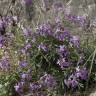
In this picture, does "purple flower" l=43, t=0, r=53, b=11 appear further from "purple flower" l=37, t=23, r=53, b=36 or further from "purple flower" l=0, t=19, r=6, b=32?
"purple flower" l=37, t=23, r=53, b=36

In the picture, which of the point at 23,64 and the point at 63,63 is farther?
the point at 23,64

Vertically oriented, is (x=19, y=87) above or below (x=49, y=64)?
below

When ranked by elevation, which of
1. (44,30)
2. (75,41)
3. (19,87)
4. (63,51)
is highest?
(44,30)

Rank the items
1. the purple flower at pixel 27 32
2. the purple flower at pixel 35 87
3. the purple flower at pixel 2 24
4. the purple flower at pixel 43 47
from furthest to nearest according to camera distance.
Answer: the purple flower at pixel 2 24 < the purple flower at pixel 27 32 < the purple flower at pixel 43 47 < the purple flower at pixel 35 87

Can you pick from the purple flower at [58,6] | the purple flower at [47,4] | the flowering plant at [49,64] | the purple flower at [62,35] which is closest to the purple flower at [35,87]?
the flowering plant at [49,64]

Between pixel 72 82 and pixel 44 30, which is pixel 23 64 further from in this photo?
pixel 72 82

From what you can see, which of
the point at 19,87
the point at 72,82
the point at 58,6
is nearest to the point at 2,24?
the point at 58,6

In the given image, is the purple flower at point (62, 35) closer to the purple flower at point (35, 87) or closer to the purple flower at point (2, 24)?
the purple flower at point (35, 87)

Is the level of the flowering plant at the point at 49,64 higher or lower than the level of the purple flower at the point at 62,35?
lower
